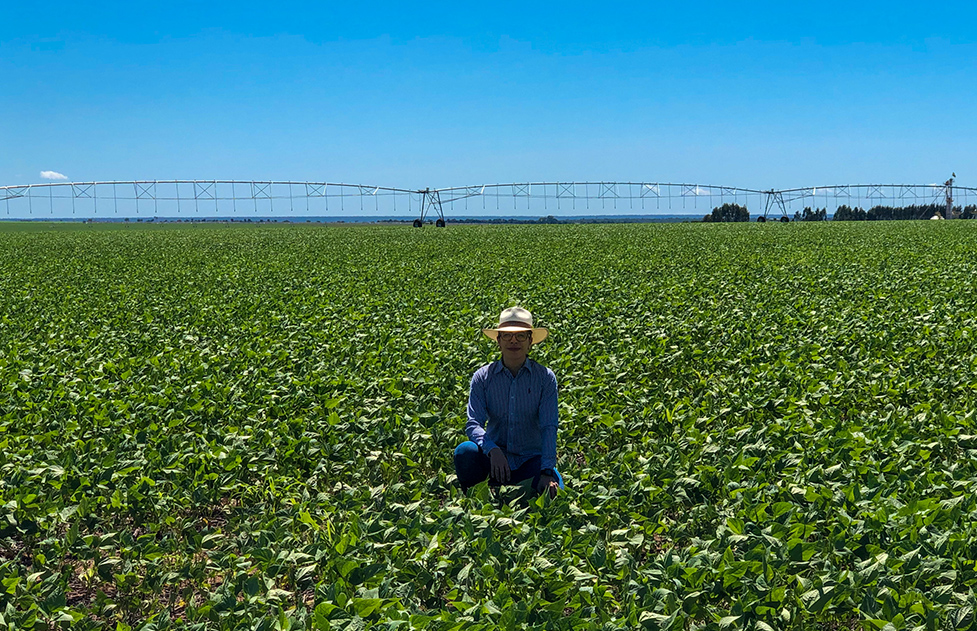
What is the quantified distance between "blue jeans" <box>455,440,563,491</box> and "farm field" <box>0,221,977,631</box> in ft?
0.73

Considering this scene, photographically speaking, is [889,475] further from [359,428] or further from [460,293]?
[460,293]

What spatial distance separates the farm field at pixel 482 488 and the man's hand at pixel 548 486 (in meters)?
0.14

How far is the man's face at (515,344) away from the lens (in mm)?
4785

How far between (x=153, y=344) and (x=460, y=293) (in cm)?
688

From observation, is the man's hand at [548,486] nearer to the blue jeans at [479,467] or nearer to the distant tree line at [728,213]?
the blue jeans at [479,467]

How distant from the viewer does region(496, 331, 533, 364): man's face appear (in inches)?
188

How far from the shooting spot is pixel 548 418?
4973mm

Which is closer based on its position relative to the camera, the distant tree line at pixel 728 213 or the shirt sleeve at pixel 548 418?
the shirt sleeve at pixel 548 418

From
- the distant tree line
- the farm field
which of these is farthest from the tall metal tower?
the farm field

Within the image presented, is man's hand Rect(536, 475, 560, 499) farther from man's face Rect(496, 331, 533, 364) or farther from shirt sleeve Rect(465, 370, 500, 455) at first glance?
man's face Rect(496, 331, 533, 364)

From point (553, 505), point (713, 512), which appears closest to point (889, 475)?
point (713, 512)

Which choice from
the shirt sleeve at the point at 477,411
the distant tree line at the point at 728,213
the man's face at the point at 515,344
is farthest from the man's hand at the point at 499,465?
the distant tree line at the point at 728,213

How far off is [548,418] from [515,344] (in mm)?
557

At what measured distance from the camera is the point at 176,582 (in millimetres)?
4266
